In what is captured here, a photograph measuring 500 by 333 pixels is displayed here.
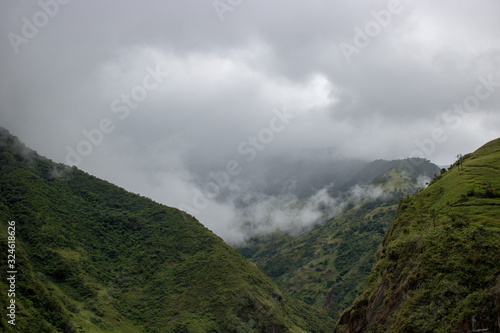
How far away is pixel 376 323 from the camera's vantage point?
55.1 metres

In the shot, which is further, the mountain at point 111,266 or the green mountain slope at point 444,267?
the mountain at point 111,266

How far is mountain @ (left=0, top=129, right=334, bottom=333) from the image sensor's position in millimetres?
90312

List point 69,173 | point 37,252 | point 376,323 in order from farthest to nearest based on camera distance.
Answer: point 69,173
point 37,252
point 376,323

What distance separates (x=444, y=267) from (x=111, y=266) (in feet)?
373

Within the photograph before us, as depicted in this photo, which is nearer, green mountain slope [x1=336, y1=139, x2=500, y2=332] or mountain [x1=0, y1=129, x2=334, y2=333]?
green mountain slope [x1=336, y1=139, x2=500, y2=332]

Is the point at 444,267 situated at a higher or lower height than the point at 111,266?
lower

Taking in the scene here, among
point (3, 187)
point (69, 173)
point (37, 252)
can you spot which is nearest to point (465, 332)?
point (37, 252)

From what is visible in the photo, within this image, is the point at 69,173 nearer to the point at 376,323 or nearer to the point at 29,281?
the point at 29,281

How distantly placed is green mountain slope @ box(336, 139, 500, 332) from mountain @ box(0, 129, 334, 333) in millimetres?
59014

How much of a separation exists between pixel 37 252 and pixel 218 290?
59.9 metres

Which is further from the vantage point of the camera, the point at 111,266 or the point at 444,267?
the point at 111,266

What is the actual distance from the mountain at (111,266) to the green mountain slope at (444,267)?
5901 centimetres

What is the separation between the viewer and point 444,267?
44.8 meters

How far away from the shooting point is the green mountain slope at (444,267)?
126ft
